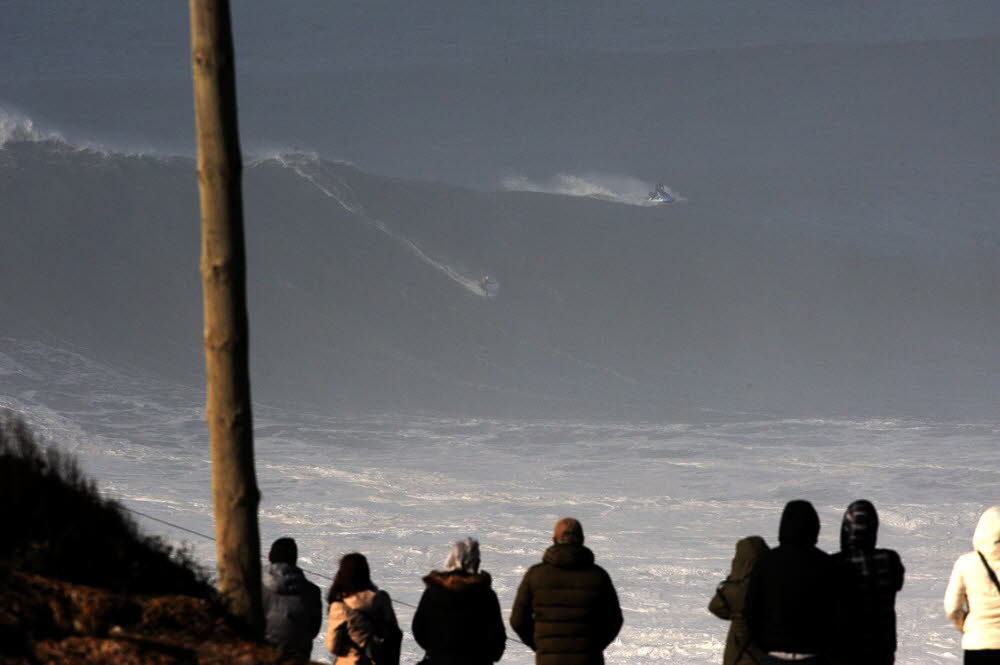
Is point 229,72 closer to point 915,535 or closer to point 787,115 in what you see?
point 915,535

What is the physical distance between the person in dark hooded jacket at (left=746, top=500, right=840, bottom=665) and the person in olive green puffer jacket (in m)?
0.47

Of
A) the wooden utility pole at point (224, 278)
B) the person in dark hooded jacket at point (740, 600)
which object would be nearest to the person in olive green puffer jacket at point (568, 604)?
the person in dark hooded jacket at point (740, 600)

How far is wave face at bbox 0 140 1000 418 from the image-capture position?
32.8 m

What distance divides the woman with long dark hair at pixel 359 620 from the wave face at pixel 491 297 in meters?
25.0

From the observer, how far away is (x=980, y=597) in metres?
4.09

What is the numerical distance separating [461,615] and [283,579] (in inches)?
23.3

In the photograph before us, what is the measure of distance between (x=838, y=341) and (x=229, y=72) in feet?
120

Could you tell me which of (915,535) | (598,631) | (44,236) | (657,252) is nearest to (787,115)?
(657,252)

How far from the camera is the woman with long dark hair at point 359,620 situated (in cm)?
425

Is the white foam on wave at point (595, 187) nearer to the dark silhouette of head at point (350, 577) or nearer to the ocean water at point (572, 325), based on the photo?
the ocean water at point (572, 325)

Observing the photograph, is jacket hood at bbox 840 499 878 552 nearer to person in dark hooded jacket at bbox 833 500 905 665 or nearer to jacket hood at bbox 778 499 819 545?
person in dark hooded jacket at bbox 833 500 905 665

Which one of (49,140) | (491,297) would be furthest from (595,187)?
(49,140)

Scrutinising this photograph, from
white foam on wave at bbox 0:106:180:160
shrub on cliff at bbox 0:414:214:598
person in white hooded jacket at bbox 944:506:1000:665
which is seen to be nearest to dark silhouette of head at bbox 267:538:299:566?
shrub on cliff at bbox 0:414:214:598

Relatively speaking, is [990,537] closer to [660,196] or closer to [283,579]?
[283,579]
